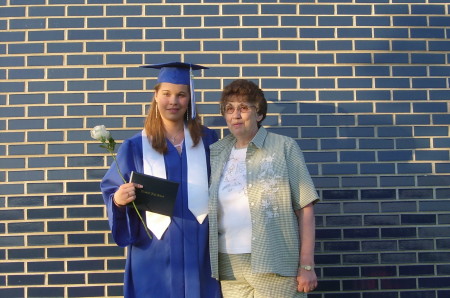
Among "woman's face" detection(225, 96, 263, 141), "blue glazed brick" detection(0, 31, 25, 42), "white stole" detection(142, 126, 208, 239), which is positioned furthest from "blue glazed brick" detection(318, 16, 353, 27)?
"blue glazed brick" detection(0, 31, 25, 42)

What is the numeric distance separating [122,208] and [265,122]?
1.32 metres

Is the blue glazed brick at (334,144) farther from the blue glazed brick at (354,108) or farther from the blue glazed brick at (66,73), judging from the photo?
the blue glazed brick at (66,73)

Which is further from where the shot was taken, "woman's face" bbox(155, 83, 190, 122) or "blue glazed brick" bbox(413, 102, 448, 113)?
"blue glazed brick" bbox(413, 102, 448, 113)

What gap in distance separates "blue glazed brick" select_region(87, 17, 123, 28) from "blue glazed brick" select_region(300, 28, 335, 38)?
1336 millimetres

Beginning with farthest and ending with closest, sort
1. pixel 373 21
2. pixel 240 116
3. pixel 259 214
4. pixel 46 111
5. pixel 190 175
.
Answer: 1. pixel 373 21
2. pixel 46 111
3. pixel 190 175
4. pixel 240 116
5. pixel 259 214

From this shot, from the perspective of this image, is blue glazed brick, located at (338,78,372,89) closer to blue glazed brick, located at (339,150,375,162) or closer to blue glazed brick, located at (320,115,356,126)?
blue glazed brick, located at (320,115,356,126)

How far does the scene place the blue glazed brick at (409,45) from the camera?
3.76 metres

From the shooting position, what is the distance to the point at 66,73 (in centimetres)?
367

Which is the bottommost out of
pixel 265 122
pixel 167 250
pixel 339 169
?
pixel 167 250

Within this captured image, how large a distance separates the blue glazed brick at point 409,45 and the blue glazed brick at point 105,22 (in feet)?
6.64

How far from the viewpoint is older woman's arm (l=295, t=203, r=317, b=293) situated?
A: 2.65m

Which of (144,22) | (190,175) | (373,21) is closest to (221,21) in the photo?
(144,22)

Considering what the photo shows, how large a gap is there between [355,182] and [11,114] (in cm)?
252

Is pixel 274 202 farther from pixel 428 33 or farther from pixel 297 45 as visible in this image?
pixel 428 33
